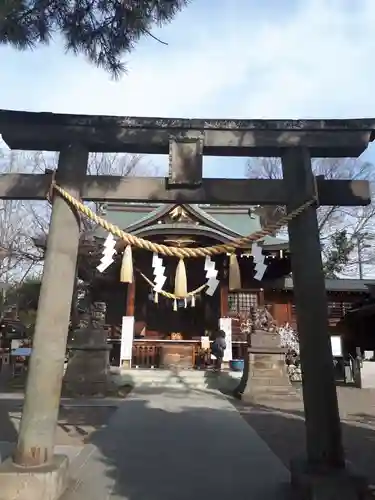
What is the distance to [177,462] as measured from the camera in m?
5.13

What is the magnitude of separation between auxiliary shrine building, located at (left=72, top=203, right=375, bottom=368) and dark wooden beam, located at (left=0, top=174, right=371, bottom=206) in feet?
39.1

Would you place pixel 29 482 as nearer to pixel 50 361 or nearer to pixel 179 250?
pixel 50 361

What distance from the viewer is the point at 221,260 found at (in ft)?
61.1

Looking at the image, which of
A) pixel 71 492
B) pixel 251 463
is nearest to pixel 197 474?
pixel 251 463

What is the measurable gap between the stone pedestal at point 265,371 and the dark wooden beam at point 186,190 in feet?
27.0

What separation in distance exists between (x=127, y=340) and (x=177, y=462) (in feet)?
38.4

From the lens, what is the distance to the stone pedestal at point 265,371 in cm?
1176

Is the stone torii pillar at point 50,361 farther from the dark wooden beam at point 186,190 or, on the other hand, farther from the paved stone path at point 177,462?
the paved stone path at point 177,462

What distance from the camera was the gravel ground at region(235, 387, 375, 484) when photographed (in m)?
5.71

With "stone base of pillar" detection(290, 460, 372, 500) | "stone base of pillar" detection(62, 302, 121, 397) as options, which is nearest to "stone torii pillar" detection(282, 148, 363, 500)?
"stone base of pillar" detection(290, 460, 372, 500)

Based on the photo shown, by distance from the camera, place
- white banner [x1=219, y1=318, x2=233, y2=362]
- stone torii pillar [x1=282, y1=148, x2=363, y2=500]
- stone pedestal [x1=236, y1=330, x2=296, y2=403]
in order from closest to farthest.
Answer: stone torii pillar [x1=282, y1=148, x2=363, y2=500], stone pedestal [x1=236, y1=330, x2=296, y2=403], white banner [x1=219, y1=318, x2=233, y2=362]

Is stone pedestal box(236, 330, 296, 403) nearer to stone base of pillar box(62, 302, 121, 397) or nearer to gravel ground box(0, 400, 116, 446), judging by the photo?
stone base of pillar box(62, 302, 121, 397)

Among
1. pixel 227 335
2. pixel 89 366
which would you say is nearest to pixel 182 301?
pixel 227 335

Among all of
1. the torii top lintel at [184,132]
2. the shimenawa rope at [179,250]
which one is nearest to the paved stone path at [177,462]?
the shimenawa rope at [179,250]
